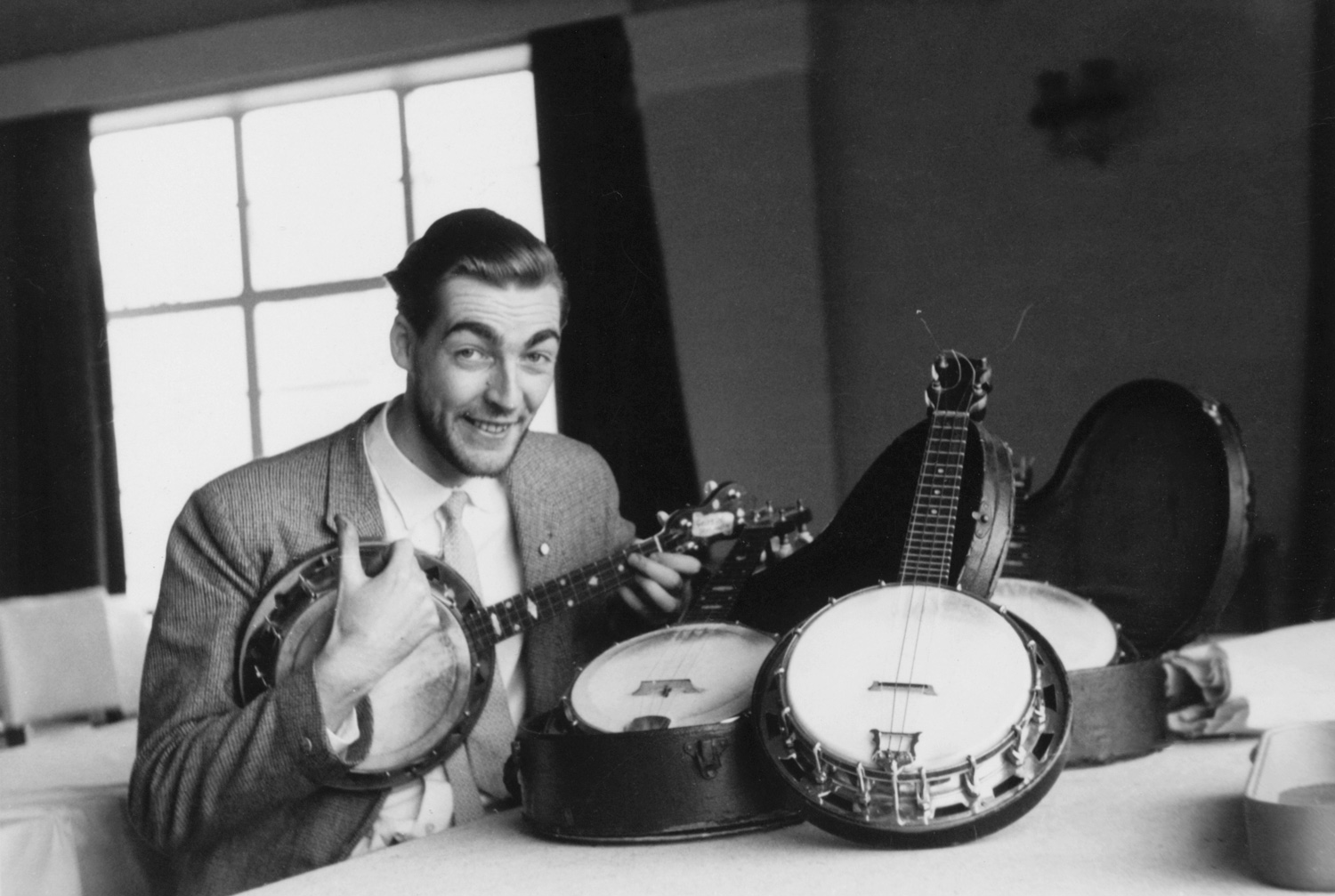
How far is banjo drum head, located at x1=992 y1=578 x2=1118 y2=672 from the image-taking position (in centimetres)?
109

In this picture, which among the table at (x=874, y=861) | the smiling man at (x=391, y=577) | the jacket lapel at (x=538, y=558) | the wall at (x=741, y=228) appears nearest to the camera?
Result: the table at (x=874, y=861)

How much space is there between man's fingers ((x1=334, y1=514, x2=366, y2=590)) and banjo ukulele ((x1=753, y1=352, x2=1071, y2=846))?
15.5 inches

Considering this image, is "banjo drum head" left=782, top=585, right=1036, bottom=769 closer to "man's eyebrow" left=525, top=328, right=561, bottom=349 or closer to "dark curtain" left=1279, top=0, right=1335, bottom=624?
"man's eyebrow" left=525, top=328, right=561, bottom=349

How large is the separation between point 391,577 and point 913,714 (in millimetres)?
466

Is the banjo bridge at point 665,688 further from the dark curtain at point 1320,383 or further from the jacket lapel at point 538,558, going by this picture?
the dark curtain at point 1320,383

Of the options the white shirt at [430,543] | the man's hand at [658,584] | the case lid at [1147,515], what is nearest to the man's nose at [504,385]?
the white shirt at [430,543]

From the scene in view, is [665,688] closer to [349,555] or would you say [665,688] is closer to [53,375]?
[349,555]

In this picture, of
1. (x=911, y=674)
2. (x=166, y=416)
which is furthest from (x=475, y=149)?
(x=911, y=674)

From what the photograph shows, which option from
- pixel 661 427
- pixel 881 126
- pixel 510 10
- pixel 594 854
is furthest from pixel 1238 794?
pixel 510 10

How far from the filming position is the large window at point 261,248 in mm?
1082

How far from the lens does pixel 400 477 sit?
1191 millimetres

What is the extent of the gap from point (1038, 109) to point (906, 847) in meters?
0.92

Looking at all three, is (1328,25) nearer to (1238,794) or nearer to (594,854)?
(1238,794)

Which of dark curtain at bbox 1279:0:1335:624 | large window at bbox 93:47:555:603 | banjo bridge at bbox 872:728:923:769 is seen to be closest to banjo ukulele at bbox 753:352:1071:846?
banjo bridge at bbox 872:728:923:769
